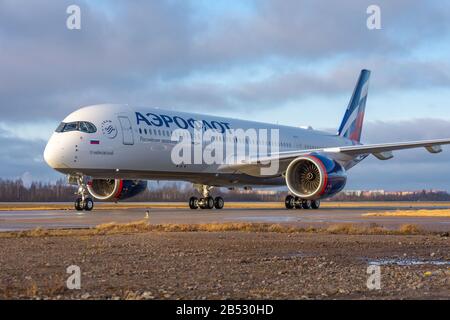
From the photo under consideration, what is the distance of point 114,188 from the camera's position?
91.7ft

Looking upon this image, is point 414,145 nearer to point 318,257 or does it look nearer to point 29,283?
point 318,257

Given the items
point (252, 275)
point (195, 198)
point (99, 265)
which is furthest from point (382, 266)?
point (195, 198)

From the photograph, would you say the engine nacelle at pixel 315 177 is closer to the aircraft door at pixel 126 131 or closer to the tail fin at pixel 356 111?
the aircraft door at pixel 126 131

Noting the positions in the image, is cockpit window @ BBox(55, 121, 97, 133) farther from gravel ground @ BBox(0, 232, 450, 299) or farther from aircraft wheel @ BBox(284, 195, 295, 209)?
gravel ground @ BBox(0, 232, 450, 299)

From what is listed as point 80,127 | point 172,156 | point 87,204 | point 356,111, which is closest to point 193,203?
point 172,156

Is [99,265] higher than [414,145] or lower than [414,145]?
lower

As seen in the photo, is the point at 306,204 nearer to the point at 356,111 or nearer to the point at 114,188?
the point at 114,188

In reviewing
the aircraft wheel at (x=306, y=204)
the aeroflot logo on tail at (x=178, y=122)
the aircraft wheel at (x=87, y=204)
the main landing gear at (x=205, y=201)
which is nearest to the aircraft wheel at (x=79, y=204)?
the aircraft wheel at (x=87, y=204)

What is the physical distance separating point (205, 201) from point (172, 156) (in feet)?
13.8

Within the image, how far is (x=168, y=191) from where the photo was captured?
52125mm

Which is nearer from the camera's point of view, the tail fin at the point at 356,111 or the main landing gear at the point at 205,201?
the main landing gear at the point at 205,201

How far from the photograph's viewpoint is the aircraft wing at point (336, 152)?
26875mm
